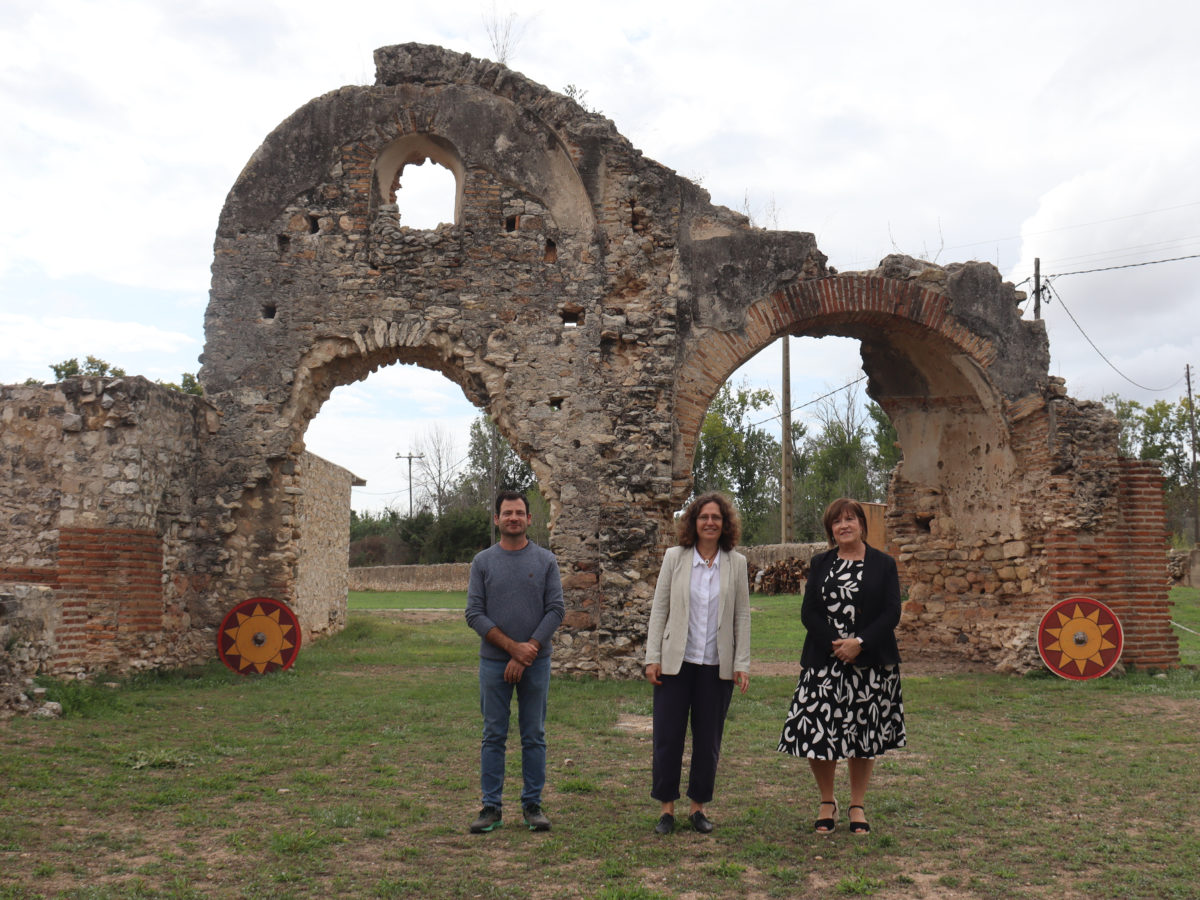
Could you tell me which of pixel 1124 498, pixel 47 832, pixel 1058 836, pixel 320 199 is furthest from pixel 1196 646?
pixel 47 832

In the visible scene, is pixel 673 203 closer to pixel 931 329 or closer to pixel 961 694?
pixel 931 329

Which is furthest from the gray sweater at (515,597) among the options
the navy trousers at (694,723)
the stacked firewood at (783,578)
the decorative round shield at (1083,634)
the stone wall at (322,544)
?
the stacked firewood at (783,578)

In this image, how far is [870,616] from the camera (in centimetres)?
486

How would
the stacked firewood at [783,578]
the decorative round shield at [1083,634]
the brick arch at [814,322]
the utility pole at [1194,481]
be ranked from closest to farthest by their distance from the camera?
1. the decorative round shield at [1083,634]
2. the brick arch at [814,322]
3. the stacked firewood at [783,578]
4. the utility pole at [1194,481]

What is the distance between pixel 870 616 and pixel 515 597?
70.2 inches

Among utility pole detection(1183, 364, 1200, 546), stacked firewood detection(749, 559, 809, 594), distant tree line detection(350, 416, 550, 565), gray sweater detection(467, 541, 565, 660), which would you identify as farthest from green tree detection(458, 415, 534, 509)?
gray sweater detection(467, 541, 565, 660)

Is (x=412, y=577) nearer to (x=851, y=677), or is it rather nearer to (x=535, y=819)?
(x=535, y=819)

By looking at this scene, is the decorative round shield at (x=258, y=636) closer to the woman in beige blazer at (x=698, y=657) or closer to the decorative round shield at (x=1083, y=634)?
the woman in beige blazer at (x=698, y=657)

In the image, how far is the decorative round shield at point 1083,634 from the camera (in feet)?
34.3

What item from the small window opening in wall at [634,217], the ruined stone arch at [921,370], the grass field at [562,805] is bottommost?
the grass field at [562,805]

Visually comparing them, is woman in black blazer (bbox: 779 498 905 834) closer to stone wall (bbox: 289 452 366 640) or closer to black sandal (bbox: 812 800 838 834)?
black sandal (bbox: 812 800 838 834)

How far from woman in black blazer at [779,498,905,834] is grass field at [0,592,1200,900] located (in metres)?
0.37

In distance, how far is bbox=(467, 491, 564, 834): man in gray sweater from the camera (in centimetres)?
487

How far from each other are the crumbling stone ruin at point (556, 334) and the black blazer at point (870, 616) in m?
5.38
